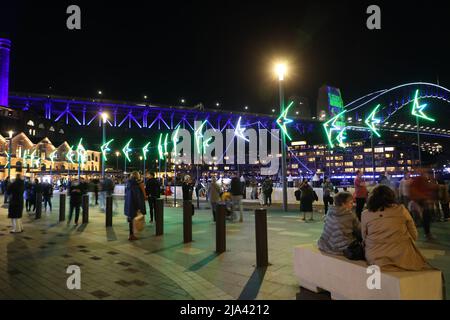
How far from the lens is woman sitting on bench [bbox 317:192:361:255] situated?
179 inches

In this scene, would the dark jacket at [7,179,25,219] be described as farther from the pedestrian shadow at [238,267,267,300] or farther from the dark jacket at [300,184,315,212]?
the dark jacket at [300,184,315,212]

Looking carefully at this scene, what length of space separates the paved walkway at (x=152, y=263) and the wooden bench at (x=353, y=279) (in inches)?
16.0

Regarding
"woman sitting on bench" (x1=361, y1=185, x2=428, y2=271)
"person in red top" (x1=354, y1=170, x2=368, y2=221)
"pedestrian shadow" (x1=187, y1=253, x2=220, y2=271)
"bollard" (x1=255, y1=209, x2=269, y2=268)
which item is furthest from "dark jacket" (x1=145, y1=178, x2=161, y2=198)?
"woman sitting on bench" (x1=361, y1=185, x2=428, y2=271)

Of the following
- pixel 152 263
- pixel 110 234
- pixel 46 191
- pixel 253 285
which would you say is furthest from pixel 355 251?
pixel 46 191

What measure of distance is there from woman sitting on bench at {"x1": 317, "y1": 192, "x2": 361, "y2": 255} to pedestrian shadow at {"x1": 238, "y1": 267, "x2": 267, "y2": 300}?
111 centimetres

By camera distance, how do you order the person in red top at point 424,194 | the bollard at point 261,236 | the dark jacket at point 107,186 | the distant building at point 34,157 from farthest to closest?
the distant building at point 34,157
the dark jacket at point 107,186
the person in red top at point 424,194
the bollard at point 261,236

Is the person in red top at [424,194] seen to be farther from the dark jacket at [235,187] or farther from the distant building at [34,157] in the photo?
the distant building at [34,157]

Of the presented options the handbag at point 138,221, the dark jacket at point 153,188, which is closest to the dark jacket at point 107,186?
the dark jacket at point 153,188

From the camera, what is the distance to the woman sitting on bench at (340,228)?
454 cm

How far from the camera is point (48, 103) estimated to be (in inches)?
1966

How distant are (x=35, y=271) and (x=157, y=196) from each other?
6.88 meters

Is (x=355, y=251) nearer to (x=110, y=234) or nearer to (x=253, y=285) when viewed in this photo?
(x=253, y=285)

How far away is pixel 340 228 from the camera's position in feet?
15.2
